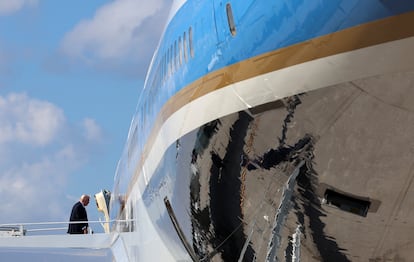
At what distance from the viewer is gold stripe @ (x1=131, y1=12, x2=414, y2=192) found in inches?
172

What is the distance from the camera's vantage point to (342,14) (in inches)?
180

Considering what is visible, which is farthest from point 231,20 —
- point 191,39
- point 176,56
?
point 176,56

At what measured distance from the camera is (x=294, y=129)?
5172mm

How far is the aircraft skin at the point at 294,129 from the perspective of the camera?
4.59 meters

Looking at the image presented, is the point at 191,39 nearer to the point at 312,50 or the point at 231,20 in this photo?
the point at 231,20

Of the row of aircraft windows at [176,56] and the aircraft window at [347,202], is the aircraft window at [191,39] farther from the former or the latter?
the aircraft window at [347,202]

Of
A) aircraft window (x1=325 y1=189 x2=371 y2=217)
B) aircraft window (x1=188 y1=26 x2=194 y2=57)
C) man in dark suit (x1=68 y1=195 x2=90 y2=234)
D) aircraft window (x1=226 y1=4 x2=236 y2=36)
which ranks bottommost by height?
aircraft window (x1=325 y1=189 x2=371 y2=217)

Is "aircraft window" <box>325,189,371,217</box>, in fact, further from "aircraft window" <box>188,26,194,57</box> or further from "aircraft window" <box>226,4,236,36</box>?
"aircraft window" <box>188,26,194,57</box>

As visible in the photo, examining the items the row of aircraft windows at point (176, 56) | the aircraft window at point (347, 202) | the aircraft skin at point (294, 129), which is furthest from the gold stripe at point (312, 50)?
Result: the aircraft window at point (347, 202)

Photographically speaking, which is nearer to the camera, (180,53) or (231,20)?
(231,20)

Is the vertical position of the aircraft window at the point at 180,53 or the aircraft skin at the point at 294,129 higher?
the aircraft window at the point at 180,53

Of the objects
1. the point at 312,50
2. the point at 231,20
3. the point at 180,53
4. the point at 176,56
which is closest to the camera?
the point at 312,50

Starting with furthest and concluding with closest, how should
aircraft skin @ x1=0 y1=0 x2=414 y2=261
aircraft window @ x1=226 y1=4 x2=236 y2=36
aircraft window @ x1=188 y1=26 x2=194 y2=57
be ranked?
aircraft window @ x1=188 y1=26 x2=194 y2=57 < aircraft window @ x1=226 y1=4 x2=236 y2=36 < aircraft skin @ x1=0 y1=0 x2=414 y2=261

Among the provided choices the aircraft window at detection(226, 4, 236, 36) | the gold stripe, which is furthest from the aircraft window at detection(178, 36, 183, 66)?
the aircraft window at detection(226, 4, 236, 36)
